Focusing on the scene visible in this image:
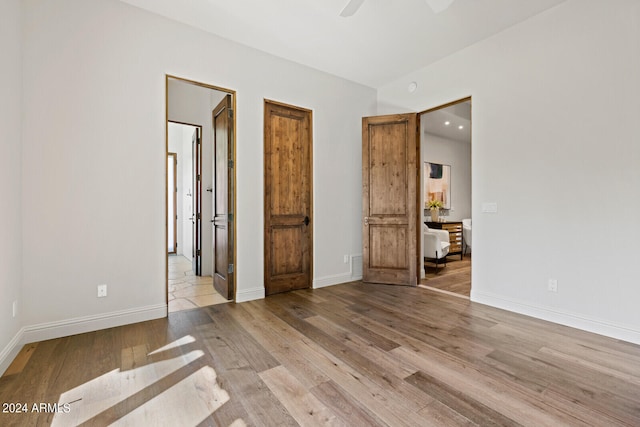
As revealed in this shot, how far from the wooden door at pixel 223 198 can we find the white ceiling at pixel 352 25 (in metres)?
0.84

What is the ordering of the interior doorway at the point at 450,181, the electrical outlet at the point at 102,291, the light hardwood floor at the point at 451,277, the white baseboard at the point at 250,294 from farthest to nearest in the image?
the interior doorway at the point at 450,181, the light hardwood floor at the point at 451,277, the white baseboard at the point at 250,294, the electrical outlet at the point at 102,291

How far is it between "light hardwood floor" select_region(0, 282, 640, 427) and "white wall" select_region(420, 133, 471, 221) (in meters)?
5.34

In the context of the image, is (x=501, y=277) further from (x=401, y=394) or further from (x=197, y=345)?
(x=197, y=345)

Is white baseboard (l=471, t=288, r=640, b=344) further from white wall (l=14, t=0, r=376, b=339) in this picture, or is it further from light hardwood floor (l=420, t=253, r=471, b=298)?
white wall (l=14, t=0, r=376, b=339)

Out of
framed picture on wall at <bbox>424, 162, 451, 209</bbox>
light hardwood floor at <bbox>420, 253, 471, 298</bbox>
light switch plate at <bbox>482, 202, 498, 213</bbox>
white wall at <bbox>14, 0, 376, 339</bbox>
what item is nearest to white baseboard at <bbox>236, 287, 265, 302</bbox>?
white wall at <bbox>14, 0, 376, 339</bbox>

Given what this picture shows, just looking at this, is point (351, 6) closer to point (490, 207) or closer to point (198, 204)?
point (490, 207)

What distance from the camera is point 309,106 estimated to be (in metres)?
4.15

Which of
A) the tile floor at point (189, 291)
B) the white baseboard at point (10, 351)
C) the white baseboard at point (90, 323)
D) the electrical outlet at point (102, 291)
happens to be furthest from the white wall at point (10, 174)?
the tile floor at point (189, 291)

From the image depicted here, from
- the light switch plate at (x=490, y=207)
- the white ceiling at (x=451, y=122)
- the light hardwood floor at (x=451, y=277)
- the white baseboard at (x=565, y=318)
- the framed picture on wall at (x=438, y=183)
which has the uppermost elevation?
the white ceiling at (x=451, y=122)

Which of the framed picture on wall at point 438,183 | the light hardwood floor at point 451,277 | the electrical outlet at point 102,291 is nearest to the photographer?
the electrical outlet at point 102,291

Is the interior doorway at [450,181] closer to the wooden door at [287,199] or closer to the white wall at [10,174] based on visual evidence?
the wooden door at [287,199]

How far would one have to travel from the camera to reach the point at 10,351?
85.4 inches

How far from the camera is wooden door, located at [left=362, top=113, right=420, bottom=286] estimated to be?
14.0 feet

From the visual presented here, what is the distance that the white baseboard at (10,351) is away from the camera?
202cm
